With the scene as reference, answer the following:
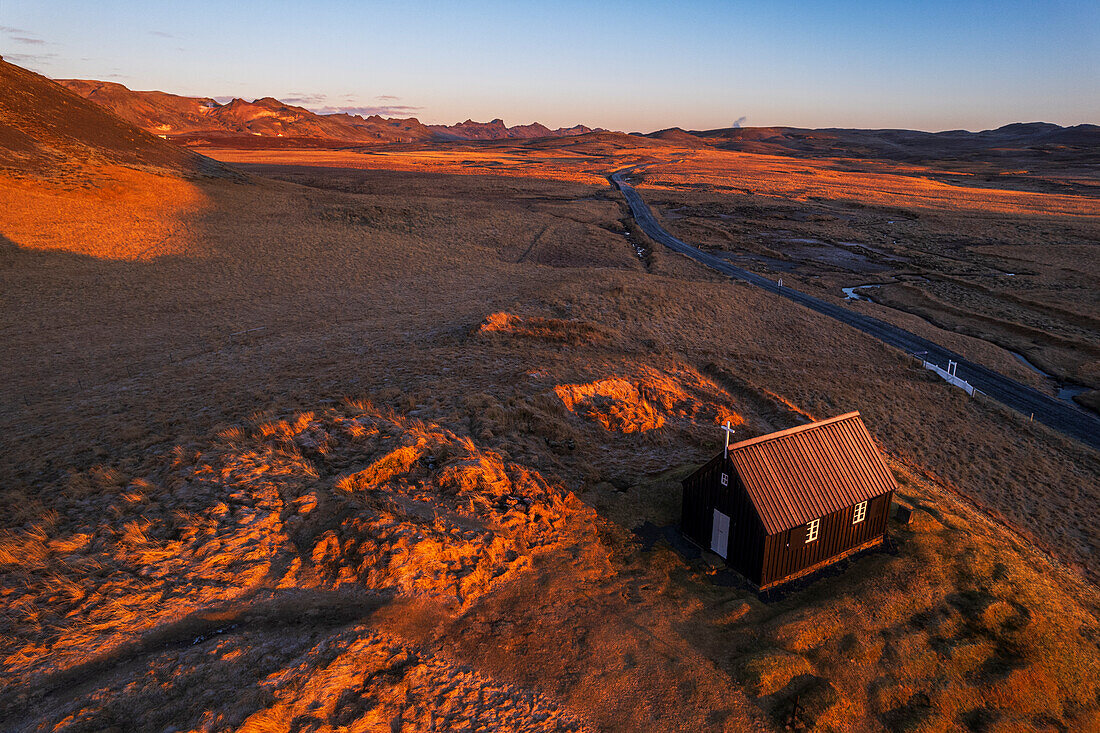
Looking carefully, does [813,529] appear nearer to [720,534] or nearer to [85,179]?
[720,534]

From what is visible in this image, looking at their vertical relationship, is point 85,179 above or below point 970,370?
above

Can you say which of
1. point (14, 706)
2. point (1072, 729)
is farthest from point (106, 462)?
point (1072, 729)

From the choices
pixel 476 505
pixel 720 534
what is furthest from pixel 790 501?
pixel 476 505

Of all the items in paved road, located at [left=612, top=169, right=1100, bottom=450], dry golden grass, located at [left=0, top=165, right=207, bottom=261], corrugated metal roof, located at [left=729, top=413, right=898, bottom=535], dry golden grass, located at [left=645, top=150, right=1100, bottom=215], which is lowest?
paved road, located at [left=612, top=169, right=1100, bottom=450]

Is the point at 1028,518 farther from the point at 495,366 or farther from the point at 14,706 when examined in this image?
the point at 14,706

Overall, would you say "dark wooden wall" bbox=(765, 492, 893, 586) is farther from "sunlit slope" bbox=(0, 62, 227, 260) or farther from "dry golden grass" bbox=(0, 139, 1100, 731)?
"sunlit slope" bbox=(0, 62, 227, 260)

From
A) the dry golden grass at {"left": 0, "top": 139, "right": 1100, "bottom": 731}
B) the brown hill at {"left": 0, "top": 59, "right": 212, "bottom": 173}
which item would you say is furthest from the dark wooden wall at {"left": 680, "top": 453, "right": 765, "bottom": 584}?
the brown hill at {"left": 0, "top": 59, "right": 212, "bottom": 173}
